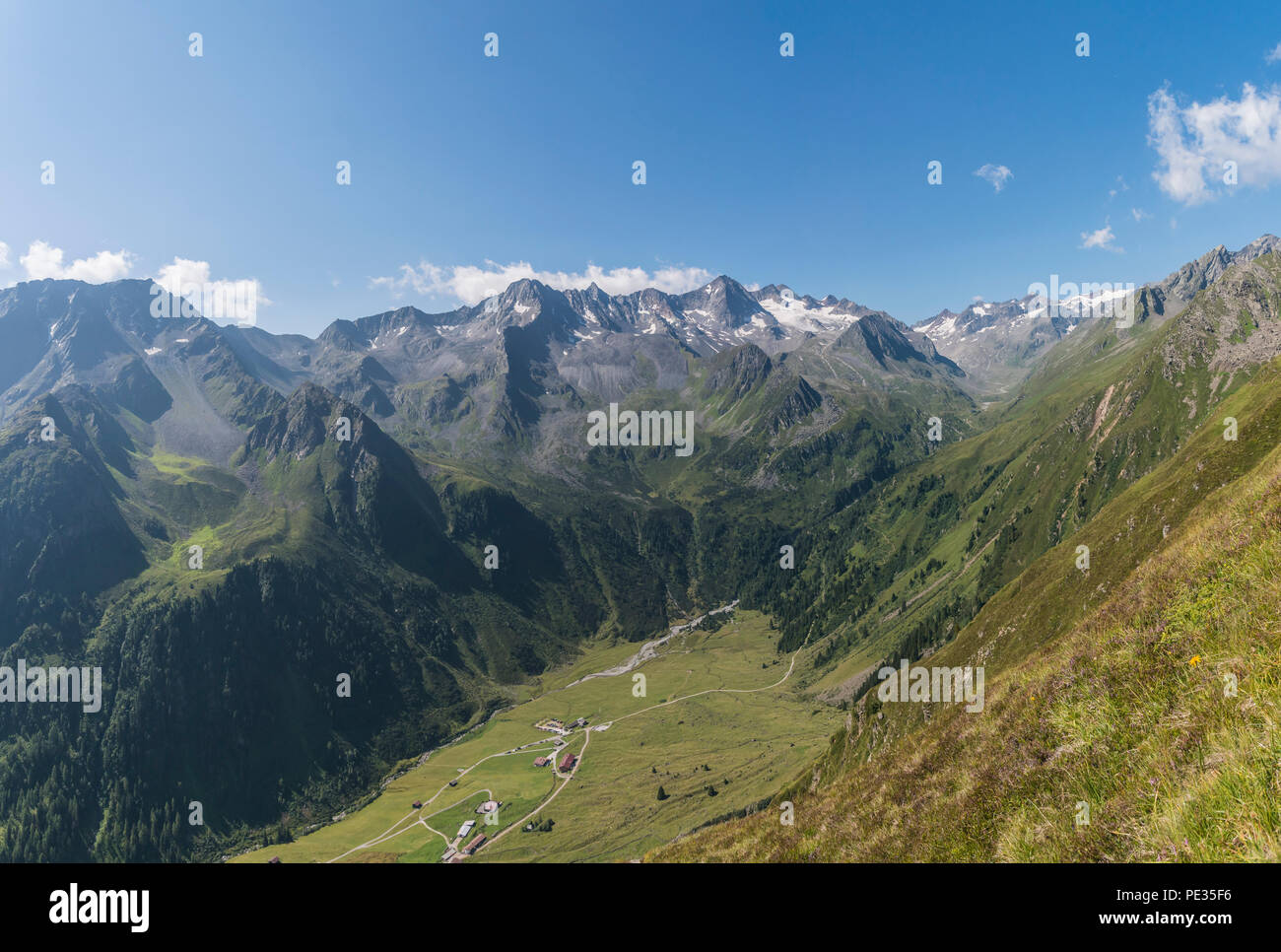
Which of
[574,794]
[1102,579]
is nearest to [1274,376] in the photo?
[1102,579]

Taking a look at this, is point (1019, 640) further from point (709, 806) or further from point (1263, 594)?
point (709, 806)

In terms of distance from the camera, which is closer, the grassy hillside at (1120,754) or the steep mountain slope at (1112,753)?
the grassy hillside at (1120,754)

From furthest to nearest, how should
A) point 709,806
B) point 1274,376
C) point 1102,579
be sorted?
point 709,806
point 1274,376
point 1102,579

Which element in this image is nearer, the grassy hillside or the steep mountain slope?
the grassy hillside

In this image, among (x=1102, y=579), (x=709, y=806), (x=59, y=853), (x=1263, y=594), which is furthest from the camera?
(x=59, y=853)

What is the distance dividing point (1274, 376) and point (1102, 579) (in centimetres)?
9496

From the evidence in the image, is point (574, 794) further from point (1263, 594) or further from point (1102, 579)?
point (1263, 594)

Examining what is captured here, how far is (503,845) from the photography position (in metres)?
165

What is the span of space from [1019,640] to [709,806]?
4552 inches

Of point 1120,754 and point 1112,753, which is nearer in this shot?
point 1120,754
